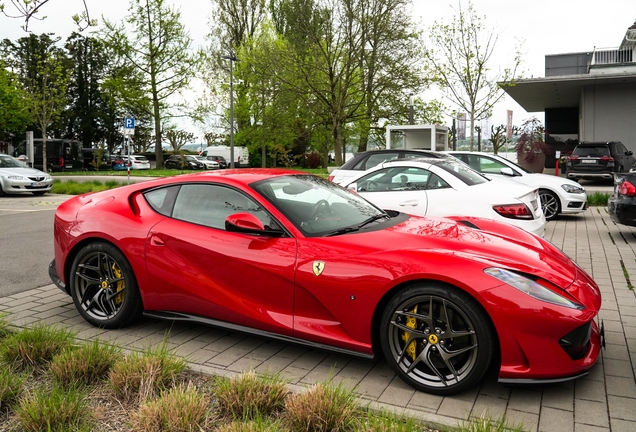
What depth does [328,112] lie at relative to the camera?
2925 cm

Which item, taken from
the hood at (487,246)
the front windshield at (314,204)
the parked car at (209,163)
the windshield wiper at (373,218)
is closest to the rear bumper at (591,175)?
the hood at (487,246)

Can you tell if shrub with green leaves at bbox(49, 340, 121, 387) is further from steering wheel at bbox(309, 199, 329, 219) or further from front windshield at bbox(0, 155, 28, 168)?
front windshield at bbox(0, 155, 28, 168)

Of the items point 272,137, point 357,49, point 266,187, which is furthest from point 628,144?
point 266,187

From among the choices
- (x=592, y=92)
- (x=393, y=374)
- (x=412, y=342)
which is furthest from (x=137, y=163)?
(x=412, y=342)

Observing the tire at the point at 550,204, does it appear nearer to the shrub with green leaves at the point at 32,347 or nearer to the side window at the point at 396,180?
the side window at the point at 396,180

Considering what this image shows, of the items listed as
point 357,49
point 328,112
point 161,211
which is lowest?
point 161,211

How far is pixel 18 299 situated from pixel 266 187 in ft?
10.3

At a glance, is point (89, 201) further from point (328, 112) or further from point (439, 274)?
point (328, 112)

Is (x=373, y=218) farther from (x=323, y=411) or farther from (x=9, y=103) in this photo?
(x=9, y=103)

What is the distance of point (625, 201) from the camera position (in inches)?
360

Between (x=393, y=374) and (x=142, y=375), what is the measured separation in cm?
161

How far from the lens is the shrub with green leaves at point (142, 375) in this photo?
3.46m

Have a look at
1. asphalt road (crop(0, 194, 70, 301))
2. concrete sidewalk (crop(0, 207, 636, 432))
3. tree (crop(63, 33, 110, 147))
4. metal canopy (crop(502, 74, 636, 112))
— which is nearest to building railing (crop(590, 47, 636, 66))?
metal canopy (crop(502, 74, 636, 112))

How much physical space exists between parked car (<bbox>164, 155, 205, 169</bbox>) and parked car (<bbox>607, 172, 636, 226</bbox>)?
135 feet
